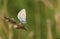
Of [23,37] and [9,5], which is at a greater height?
[9,5]

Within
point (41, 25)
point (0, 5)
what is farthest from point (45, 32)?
point (0, 5)

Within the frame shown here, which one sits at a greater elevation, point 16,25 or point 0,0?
point 0,0

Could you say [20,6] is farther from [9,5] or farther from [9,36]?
[9,36]

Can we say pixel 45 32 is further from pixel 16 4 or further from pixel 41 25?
pixel 16 4

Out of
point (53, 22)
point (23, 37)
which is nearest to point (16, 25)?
point (23, 37)

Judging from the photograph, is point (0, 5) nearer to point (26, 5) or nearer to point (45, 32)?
point (26, 5)
